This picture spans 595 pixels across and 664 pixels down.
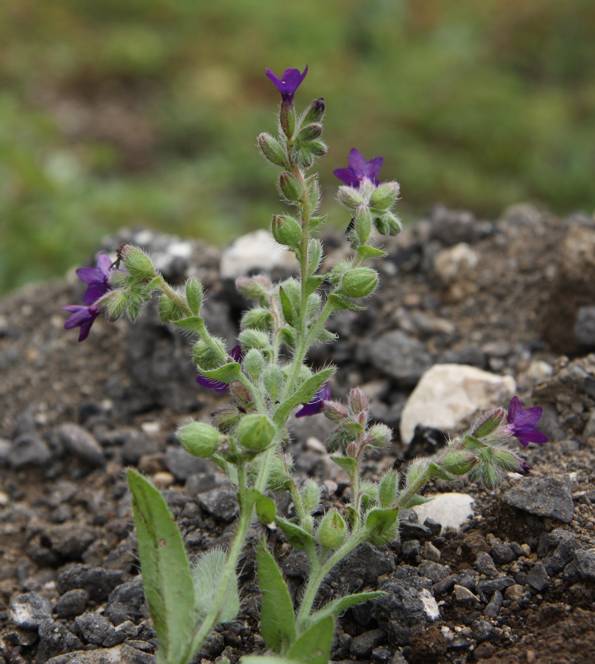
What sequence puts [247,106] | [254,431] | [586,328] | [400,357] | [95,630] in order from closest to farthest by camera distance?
[254,431]
[95,630]
[586,328]
[400,357]
[247,106]

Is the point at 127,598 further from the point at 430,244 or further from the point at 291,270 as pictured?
the point at 430,244

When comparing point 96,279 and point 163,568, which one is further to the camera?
point 96,279

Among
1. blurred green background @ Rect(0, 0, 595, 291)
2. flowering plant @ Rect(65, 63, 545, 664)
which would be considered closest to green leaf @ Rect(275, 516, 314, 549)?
flowering plant @ Rect(65, 63, 545, 664)

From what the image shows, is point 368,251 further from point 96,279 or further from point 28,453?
point 28,453

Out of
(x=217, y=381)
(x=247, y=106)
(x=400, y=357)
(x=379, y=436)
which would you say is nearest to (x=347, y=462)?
(x=379, y=436)

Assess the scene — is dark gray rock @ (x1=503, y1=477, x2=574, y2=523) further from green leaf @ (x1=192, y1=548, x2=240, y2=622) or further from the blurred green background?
the blurred green background

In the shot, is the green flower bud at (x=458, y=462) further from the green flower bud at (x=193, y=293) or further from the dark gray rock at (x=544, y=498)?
the green flower bud at (x=193, y=293)
